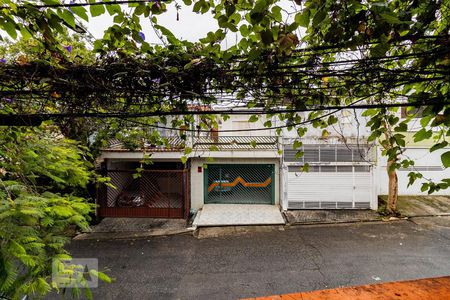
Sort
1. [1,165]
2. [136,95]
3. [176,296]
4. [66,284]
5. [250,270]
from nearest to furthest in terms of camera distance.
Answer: [66,284] < [136,95] < [1,165] < [176,296] < [250,270]

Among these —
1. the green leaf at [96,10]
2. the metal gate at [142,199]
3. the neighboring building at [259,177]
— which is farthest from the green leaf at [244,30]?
the metal gate at [142,199]

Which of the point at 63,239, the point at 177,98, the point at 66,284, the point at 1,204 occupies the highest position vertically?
the point at 177,98

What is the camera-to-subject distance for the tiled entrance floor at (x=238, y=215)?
9.04 m

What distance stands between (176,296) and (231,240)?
3.00m

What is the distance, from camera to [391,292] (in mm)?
1156

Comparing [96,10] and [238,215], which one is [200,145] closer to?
[238,215]

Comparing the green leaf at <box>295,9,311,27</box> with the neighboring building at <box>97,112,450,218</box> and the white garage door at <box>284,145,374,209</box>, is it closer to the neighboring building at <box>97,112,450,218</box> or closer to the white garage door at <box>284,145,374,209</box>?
the neighboring building at <box>97,112,450,218</box>

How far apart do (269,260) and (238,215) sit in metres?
3.46

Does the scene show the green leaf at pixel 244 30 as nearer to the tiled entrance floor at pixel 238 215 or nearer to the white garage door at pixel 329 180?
the tiled entrance floor at pixel 238 215

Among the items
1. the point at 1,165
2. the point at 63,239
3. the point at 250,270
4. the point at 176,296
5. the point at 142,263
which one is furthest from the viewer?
the point at 142,263

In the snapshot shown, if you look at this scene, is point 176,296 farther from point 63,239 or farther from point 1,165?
point 1,165

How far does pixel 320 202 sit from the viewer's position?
33.6 ft

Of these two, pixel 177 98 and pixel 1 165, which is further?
pixel 1 165

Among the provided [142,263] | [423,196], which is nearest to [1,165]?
[142,263]
